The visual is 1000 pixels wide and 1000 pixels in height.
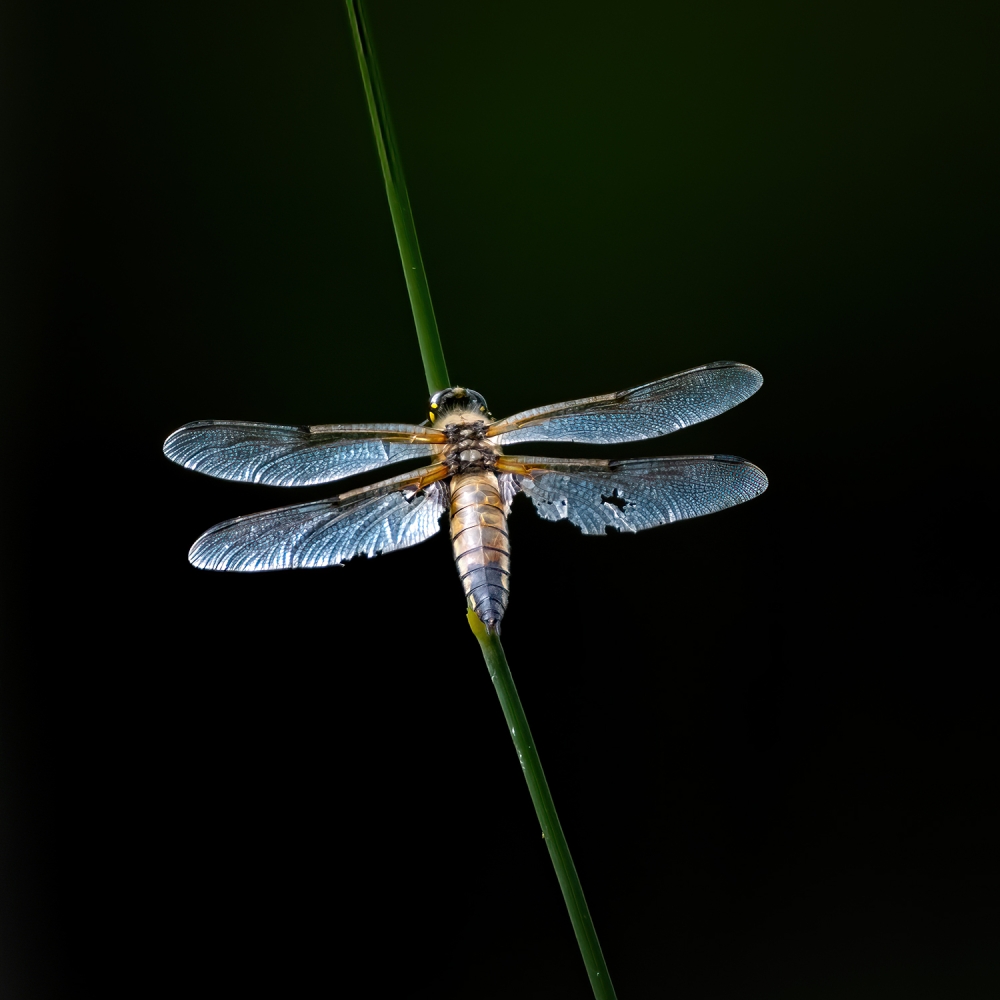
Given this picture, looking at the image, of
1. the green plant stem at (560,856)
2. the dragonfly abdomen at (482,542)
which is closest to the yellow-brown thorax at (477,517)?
the dragonfly abdomen at (482,542)

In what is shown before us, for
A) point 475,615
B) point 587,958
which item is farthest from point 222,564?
point 587,958

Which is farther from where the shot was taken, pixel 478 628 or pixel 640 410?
pixel 640 410

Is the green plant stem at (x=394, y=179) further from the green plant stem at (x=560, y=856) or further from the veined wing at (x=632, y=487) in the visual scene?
the green plant stem at (x=560, y=856)

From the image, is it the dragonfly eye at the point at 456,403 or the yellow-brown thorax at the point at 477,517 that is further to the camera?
the dragonfly eye at the point at 456,403

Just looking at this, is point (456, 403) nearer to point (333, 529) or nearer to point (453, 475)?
point (453, 475)

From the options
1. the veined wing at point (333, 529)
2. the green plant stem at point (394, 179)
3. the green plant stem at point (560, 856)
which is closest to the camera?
the green plant stem at point (560, 856)

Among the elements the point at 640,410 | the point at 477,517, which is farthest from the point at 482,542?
the point at 640,410

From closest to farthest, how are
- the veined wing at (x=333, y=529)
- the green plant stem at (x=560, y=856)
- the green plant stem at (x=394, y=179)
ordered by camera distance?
the green plant stem at (x=560, y=856)
the green plant stem at (x=394, y=179)
the veined wing at (x=333, y=529)
